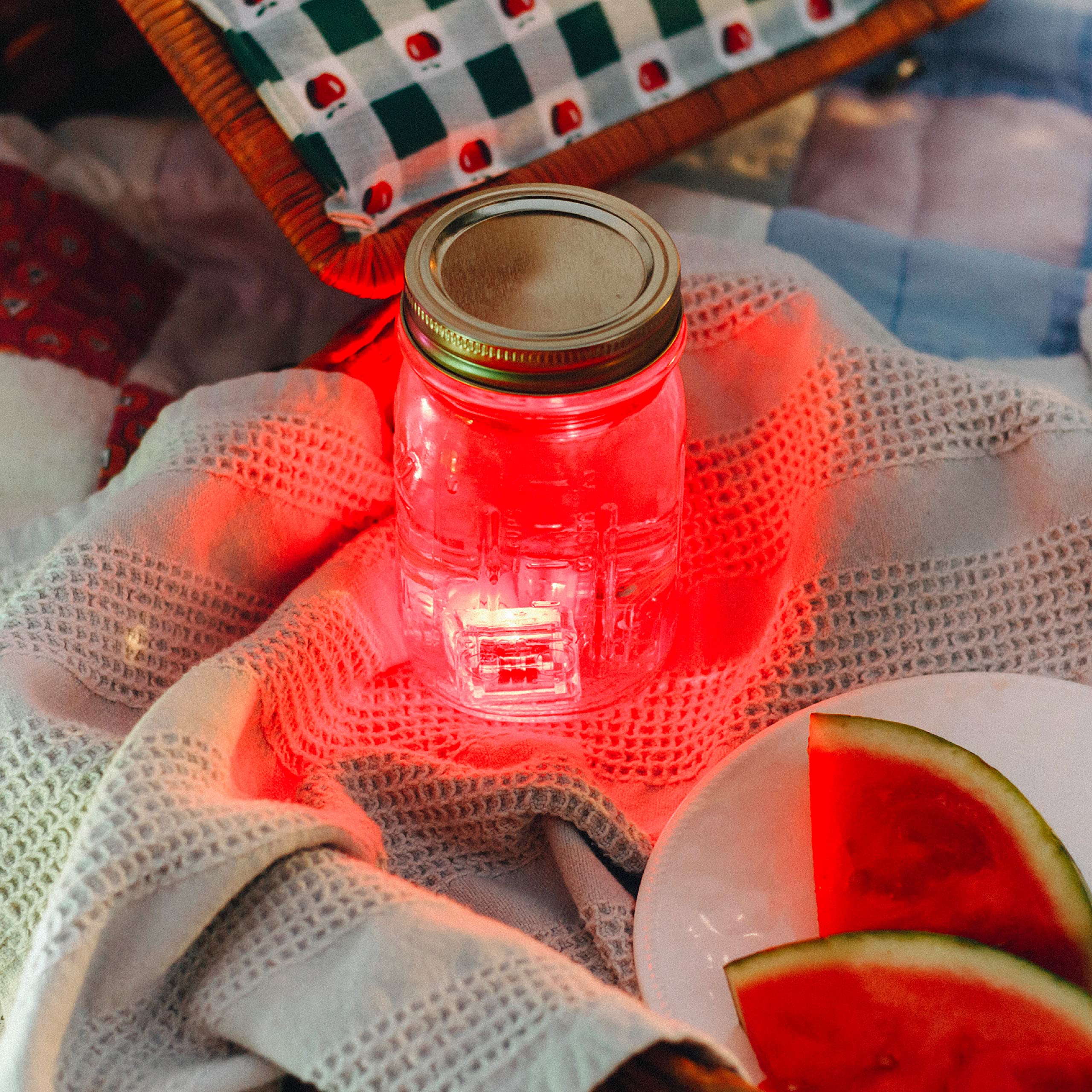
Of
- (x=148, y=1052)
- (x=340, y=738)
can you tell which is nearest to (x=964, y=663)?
(x=340, y=738)

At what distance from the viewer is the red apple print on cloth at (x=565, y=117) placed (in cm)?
83

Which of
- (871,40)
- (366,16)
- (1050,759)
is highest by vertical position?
(366,16)

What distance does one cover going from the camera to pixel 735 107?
904mm

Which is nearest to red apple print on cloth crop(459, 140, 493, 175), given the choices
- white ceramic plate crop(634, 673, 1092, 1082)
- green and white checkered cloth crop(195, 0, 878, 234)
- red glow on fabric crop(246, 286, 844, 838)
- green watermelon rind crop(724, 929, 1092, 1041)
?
green and white checkered cloth crop(195, 0, 878, 234)

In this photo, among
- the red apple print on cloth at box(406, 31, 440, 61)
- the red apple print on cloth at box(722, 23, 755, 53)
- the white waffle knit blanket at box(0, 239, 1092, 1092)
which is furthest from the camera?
the red apple print on cloth at box(722, 23, 755, 53)

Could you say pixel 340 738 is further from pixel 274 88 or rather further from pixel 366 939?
pixel 274 88

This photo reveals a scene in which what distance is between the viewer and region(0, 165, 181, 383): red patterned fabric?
2.96ft

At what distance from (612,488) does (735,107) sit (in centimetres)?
37

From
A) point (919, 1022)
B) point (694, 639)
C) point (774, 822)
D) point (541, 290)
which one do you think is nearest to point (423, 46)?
point (541, 290)

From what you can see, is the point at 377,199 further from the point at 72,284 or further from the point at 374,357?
the point at 72,284

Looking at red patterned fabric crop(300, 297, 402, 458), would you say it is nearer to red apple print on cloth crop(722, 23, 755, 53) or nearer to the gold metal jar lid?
the gold metal jar lid

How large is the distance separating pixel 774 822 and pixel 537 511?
204 millimetres

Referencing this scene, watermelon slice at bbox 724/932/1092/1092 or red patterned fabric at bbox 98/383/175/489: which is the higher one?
red patterned fabric at bbox 98/383/175/489

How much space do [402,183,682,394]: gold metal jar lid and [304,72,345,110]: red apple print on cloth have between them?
17 centimetres
